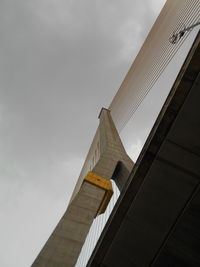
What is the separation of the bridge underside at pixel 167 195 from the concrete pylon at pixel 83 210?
16.1ft

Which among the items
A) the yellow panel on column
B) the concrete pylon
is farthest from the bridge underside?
the yellow panel on column

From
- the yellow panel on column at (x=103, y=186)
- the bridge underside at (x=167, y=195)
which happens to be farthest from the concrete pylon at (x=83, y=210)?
the bridge underside at (x=167, y=195)

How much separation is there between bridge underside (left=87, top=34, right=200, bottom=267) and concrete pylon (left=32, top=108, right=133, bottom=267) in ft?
16.1

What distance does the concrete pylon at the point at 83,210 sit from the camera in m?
9.83

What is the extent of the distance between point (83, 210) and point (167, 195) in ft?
27.5

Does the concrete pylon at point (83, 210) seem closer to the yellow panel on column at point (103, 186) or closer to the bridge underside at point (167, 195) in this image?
the yellow panel on column at point (103, 186)

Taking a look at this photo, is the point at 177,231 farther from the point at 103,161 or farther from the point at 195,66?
the point at 103,161

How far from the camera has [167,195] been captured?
514 centimetres

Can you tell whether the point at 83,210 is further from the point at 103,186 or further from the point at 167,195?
the point at 167,195

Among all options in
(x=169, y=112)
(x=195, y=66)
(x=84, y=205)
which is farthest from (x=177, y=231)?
(x=84, y=205)

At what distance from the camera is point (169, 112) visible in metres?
4.88

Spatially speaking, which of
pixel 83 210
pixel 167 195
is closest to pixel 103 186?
pixel 83 210

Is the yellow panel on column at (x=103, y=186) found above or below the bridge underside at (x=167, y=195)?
below

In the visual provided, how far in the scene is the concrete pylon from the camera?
9.83 m
